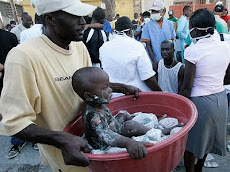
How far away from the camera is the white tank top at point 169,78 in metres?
2.52

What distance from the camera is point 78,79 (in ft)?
4.32

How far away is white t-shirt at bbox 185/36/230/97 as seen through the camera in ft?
6.45

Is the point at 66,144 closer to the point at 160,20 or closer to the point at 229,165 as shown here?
the point at 229,165

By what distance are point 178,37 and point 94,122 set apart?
4.45 meters

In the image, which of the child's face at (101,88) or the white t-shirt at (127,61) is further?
the white t-shirt at (127,61)

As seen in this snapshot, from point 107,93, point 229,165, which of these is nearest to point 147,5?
point 229,165

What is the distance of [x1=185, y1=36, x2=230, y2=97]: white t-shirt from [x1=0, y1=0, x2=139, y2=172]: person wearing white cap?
3.73ft

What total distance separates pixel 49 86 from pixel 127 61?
1192 mm

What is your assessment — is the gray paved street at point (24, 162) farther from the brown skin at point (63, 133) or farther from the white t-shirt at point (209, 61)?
the white t-shirt at point (209, 61)

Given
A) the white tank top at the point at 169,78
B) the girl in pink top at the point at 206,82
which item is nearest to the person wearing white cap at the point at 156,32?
Result: the white tank top at the point at 169,78

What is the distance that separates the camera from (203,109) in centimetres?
208

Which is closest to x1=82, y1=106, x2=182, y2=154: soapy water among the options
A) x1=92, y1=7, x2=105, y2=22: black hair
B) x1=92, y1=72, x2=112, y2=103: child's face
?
x1=92, y1=72, x2=112, y2=103: child's face

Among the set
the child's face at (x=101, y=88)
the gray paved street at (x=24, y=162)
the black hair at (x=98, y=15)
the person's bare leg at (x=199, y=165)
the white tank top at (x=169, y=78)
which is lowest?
the gray paved street at (x=24, y=162)

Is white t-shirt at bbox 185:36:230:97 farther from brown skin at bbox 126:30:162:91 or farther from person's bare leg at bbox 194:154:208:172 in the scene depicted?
person's bare leg at bbox 194:154:208:172
